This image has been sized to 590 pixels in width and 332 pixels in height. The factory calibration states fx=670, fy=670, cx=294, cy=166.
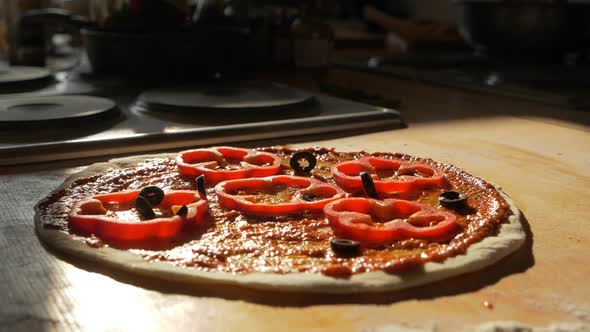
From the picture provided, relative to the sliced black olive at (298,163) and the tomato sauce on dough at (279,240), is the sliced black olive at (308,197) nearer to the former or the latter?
the tomato sauce on dough at (279,240)

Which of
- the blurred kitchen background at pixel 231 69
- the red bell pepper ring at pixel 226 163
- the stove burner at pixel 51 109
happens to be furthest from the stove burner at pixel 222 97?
the red bell pepper ring at pixel 226 163

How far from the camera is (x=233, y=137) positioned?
157 cm

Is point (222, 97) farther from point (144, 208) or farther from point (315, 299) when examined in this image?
point (315, 299)

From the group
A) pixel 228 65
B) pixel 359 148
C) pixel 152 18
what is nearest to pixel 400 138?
pixel 359 148

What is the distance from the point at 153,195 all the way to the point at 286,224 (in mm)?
208

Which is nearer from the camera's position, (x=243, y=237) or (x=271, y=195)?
(x=243, y=237)

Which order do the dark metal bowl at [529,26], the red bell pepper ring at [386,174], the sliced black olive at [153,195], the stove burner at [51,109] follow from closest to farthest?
the sliced black olive at [153,195], the red bell pepper ring at [386,174], the stove burner at [51,109], the dark metal bowl at [529,26]

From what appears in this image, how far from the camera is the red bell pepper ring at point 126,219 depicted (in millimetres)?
930

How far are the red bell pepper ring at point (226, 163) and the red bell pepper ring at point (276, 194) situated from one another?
2.1 inches

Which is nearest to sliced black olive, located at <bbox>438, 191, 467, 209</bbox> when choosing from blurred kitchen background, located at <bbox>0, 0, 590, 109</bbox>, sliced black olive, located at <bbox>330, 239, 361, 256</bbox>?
sliced black olive, located at <bbox>330, 239, 361, 256</bbox>

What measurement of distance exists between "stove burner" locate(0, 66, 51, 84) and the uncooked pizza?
0.94 metres

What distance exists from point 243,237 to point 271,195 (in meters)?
0.20

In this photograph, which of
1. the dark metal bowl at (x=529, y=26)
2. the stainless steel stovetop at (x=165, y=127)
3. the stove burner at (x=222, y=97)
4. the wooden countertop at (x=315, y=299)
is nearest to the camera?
the wooden countertop at (x=315, y=299)

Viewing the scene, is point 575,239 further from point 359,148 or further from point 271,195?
point 359,148
